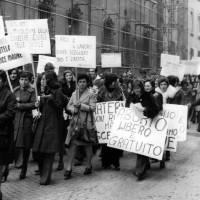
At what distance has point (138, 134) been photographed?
745cm

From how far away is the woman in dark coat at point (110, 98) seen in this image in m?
7.90

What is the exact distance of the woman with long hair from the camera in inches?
286

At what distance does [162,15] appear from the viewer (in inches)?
1212

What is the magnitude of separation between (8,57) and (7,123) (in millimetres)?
2385

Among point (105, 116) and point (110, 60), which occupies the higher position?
point (110, 60)

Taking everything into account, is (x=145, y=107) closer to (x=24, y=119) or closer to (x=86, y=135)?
(x=86, y=135)

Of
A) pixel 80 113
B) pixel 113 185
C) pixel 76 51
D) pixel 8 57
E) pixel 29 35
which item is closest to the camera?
pixel 113 185

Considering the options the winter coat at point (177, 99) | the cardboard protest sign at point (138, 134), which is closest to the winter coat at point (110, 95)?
the cardboard protest sign at point (138, 134)

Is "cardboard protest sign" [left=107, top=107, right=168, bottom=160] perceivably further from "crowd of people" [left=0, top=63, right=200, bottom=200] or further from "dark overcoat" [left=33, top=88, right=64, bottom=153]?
"dark overcoat" [left=33, top=88, right=64, bottom=153]

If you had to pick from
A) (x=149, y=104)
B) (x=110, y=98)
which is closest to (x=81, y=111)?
(x=110, y=98)

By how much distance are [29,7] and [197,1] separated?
27461 mm

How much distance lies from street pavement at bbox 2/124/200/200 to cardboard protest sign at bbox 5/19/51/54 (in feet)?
6.95

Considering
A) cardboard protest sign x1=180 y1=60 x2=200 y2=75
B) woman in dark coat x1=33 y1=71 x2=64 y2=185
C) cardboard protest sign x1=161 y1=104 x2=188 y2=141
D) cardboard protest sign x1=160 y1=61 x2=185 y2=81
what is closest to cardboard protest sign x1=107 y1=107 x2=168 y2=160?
cardboard protest sign x1=161 y1=104 x2=188 y2=141

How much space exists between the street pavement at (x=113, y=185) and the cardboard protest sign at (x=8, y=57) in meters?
1.78
